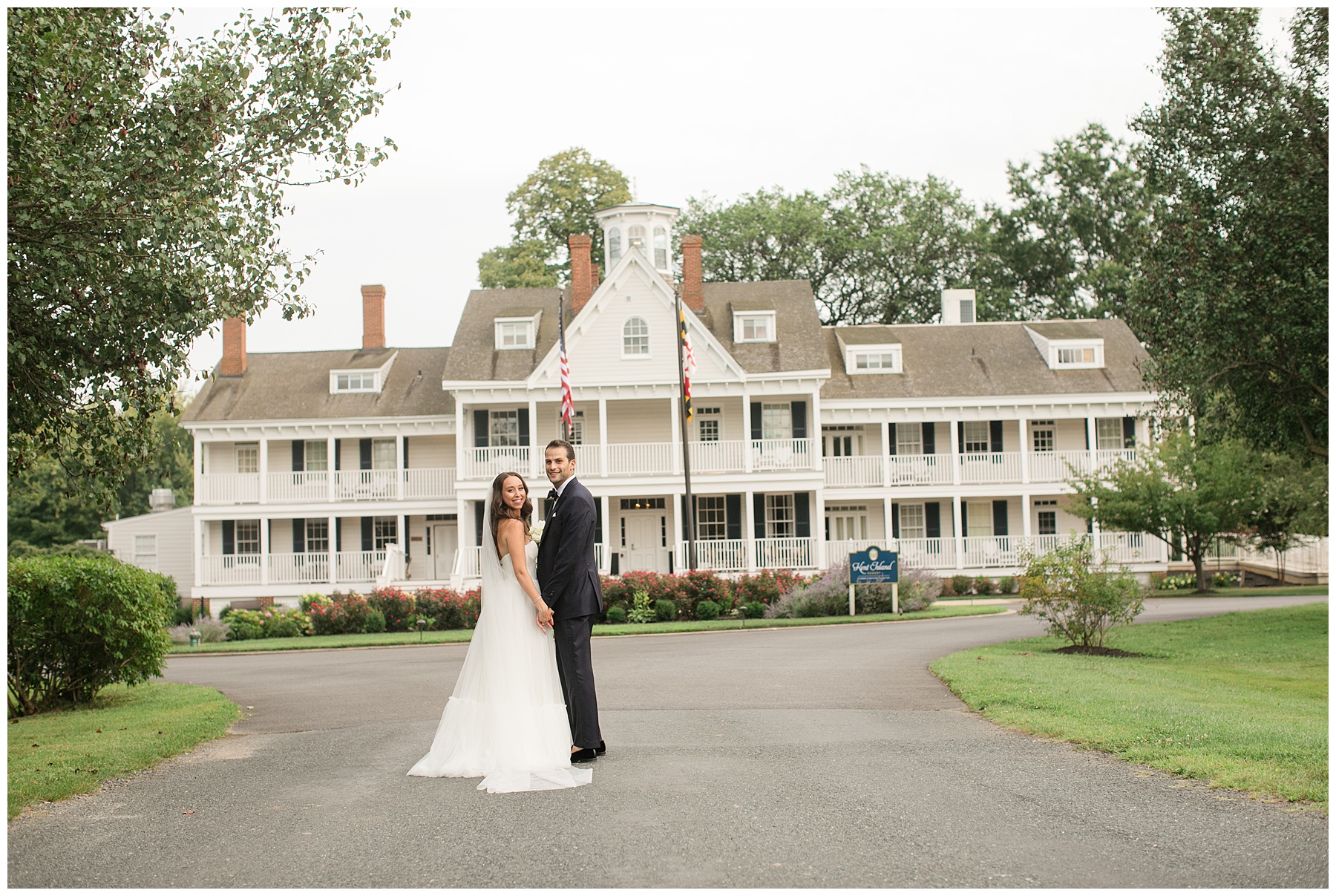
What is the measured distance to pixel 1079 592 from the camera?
15.7m

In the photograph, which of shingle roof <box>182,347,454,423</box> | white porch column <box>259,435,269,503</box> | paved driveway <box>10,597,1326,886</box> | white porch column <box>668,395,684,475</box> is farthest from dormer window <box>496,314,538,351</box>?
paved driveway <box>10,597,1326,886</box>

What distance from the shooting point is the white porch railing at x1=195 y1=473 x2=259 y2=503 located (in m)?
35.2

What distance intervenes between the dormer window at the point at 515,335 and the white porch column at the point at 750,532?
719 cm

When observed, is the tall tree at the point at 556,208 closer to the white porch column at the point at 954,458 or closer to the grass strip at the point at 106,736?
the white porch column at the point at 954,458

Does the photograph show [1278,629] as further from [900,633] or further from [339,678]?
[339,678]

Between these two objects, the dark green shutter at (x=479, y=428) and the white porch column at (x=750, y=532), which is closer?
the white porch column at (x=750, y=532)

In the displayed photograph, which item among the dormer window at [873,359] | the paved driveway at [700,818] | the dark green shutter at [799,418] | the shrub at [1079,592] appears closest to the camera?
the paved driveway at [700,818]

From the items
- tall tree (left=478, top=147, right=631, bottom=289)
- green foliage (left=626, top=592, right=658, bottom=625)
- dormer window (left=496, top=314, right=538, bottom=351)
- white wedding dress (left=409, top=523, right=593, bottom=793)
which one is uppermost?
tall tree (left=478, top=147, right=631, bottom=289)

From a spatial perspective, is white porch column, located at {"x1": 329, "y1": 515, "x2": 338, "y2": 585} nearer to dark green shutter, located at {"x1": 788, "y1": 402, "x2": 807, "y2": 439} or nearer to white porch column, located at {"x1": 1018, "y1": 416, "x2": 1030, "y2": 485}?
dark green shutter, located at {"x1": 788, "y1": 402, "x2": 807, "y2": 439}

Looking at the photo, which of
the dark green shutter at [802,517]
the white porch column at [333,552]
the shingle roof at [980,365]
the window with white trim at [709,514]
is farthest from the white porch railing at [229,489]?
the shingle roof at [980,365]

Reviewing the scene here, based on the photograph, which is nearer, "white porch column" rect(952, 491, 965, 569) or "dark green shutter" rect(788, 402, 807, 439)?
"dark green shutter" rect(788, 402, 807, 439)

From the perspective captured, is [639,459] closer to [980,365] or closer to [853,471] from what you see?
[853,471]

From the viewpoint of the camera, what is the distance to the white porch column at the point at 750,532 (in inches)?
1272

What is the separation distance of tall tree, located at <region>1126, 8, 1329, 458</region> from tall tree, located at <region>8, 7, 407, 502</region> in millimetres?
Result: 12134
